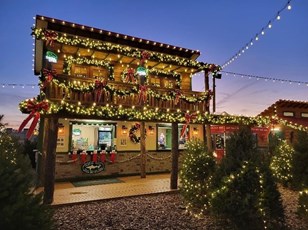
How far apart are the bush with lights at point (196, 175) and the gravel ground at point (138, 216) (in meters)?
0.49

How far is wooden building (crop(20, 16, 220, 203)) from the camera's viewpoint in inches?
387

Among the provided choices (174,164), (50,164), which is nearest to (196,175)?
(174,164)

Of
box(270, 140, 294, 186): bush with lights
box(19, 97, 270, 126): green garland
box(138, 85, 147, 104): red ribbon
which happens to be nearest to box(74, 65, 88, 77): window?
box(138, 85, 147, 104): red ribbon

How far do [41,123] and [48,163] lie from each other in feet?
17.6

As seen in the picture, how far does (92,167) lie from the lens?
563 inches

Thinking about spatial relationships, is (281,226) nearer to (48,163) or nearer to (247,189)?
(247,189)

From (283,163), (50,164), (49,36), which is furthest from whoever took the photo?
(283,163)

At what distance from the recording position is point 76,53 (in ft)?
45.4

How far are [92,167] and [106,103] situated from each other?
4921 millimetres

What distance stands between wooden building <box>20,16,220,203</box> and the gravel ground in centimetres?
167

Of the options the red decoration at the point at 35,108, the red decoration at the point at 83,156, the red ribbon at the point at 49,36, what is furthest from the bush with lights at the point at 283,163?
the red ribbon at the point at 49,36

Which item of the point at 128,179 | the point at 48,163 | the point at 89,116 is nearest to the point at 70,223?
the point at 48,163

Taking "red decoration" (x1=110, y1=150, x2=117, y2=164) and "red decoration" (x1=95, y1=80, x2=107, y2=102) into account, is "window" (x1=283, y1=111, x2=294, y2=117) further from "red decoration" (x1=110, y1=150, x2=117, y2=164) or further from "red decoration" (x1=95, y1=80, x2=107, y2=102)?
"red decoration" (x1=95, y1=80, x2=107, y2=102)

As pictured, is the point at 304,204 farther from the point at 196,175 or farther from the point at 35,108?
the point at 35,108
